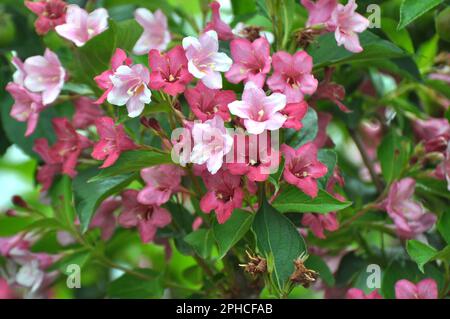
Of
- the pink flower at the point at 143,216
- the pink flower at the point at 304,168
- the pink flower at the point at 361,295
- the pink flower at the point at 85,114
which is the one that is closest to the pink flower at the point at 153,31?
the pink flower at the point at 85,114

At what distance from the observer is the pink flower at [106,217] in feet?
4.16

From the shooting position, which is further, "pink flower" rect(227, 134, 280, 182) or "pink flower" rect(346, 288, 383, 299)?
"pink flower" rect(346, 288, 383, 299)

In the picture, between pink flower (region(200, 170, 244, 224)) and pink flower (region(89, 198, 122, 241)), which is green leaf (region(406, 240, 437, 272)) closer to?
pink flower (region(200, 170, 244, 224))

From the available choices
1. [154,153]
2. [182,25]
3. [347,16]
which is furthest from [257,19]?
[154,153]

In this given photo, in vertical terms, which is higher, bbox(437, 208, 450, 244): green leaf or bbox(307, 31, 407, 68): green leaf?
bbox(307, 31, 407, 68): green leaf

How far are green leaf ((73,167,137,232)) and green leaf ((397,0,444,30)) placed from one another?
37 cm

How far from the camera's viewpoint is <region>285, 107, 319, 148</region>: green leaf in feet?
3.57

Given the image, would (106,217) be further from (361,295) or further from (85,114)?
(361,295)

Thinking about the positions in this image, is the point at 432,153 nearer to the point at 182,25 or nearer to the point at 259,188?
the point at 259,188

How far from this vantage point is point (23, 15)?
1.50 meters

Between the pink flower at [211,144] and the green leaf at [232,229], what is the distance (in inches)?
4.0

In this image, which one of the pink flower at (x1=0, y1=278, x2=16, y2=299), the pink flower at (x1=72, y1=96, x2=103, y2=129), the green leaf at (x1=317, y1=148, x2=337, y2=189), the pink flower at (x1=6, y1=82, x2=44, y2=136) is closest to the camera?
the green leaf at (x1=317, y1=148, x2=337, y2=189)

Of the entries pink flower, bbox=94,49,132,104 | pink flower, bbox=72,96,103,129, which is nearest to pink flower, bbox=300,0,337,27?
pink flower, bbox=94,49,132,104

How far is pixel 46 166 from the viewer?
1261 millimetres
